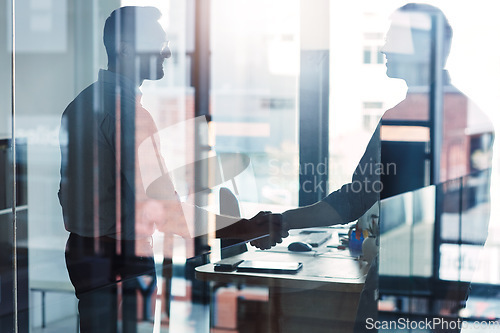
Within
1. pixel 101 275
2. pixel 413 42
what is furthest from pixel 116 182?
pixel 413 42

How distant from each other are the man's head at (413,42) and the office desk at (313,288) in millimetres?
540

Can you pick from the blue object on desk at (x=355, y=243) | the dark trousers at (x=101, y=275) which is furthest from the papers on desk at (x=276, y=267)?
the dark trousers at (x=101, y=275)

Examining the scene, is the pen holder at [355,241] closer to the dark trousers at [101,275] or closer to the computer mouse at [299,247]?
the computer mouse at [299,247]

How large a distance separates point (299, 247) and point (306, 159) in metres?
0.26

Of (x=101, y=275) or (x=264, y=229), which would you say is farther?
(x=101, y=275)

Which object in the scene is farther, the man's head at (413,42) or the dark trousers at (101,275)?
the dark trousers at (101,275)

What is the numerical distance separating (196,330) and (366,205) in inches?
27.7

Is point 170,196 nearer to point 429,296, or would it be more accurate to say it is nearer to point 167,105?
point 167,105

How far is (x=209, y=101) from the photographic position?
178cm

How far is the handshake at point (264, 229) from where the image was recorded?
173 cm

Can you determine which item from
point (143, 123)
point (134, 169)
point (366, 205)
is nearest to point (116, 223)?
point (134, 169)

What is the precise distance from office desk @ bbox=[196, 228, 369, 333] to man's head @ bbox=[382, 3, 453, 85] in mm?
540

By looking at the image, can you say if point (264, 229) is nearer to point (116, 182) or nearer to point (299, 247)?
point (299, 247)

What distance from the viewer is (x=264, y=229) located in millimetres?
1739
